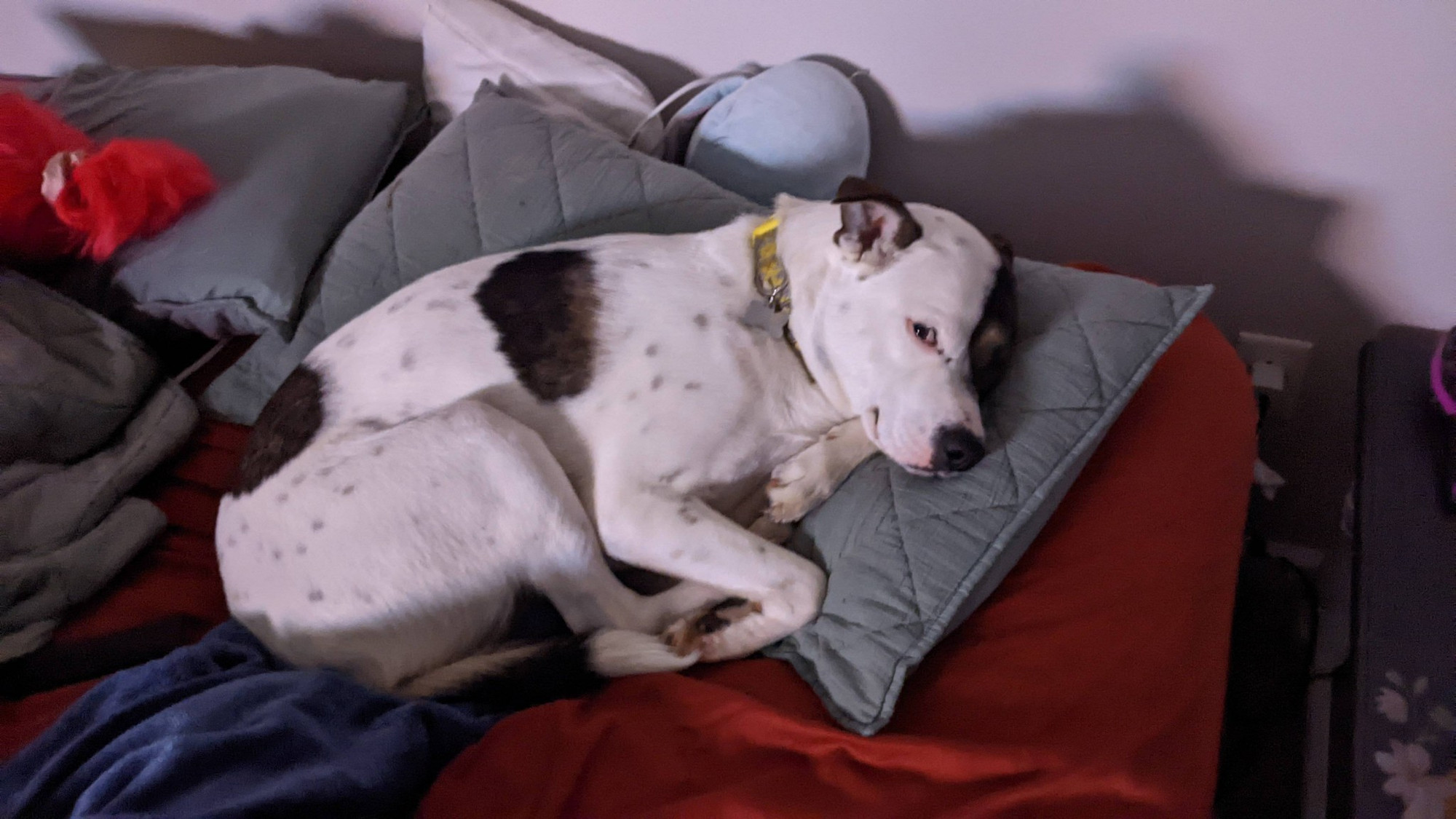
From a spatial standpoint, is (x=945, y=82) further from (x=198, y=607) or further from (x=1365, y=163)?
(x=198, y=607)

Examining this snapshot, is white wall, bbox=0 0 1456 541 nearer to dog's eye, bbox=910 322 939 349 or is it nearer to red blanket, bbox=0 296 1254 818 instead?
red blanket, bbox=0 296 1254 818

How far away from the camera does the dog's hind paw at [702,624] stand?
1439 millimetres

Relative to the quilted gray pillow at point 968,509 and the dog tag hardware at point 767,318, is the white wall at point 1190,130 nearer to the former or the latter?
the quilted gray pillow at point 968,509

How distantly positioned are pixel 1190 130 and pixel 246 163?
2.36 m

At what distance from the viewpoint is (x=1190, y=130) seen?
1.98m

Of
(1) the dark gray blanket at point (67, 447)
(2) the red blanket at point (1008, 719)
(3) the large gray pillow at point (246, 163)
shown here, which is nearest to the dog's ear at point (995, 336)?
(2) the red blanket at point (1008, 719)

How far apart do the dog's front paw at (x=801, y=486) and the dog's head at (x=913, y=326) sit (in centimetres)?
11

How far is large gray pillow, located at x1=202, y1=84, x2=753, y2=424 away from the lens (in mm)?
1936

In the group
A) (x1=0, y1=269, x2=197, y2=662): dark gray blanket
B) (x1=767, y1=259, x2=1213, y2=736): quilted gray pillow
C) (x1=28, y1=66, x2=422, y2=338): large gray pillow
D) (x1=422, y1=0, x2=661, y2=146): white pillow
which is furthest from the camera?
(x1=422, y1=0, x2=661, y2=146): white pillow

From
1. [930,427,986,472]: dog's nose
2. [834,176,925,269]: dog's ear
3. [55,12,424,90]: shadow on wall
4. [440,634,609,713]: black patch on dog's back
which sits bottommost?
[440,634,609,713]: black patch on dog's back

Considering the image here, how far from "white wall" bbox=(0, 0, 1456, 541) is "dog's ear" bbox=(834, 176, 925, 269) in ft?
2.79

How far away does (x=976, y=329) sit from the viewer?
1462mm

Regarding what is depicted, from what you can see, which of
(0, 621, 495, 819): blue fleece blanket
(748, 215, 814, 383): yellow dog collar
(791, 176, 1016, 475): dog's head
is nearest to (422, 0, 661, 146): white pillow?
(748, 215, 814, 383): yellow dog collar

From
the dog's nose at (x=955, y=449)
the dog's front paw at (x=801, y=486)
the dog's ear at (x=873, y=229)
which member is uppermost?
the dog's ear at (x=873, y=229)
